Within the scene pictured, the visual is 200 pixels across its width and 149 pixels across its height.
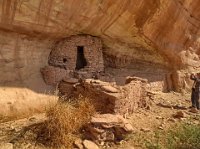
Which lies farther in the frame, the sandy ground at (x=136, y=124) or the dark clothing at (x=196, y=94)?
the dark clothing at (x=196, y=94)

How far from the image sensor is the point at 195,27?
965 cm

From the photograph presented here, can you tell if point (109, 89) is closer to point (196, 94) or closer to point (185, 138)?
point (185, 138)

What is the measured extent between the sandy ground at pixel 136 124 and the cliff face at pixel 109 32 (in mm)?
1652

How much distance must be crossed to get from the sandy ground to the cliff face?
5.42 feet

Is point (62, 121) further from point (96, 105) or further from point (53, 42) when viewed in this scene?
point (53, 42)

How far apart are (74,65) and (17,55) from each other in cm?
185

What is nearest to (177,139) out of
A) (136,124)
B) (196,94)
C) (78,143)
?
(136,124)

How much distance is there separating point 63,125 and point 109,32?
432 centimetres

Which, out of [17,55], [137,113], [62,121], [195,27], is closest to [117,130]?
[62,121]

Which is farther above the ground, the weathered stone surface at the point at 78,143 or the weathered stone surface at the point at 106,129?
the weathered stone surface at the point at 106,129

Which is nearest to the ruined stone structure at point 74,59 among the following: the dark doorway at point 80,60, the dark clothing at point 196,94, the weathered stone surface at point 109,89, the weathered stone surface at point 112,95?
the dark doorway at point 80,60

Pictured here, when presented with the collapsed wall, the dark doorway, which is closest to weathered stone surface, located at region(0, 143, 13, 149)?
the collapsed wall

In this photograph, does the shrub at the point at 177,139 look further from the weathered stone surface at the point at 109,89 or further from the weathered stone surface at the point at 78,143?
the weathered stone surface at the point at 109,89

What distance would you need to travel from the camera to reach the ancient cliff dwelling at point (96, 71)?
4.97 metres
